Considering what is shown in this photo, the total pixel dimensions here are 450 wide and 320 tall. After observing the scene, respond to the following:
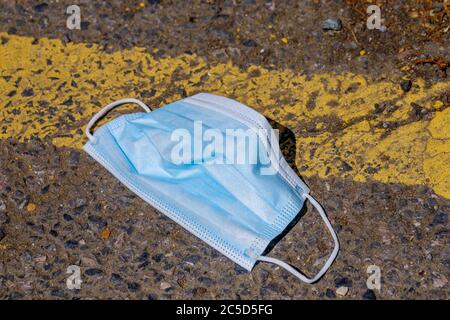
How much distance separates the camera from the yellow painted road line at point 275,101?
2924 mm

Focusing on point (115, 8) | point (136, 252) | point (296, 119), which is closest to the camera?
point (136, 252)

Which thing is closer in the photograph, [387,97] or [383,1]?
[387,97]

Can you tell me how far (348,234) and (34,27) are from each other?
72.2 inches

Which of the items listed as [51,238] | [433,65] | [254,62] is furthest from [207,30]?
[51,238]

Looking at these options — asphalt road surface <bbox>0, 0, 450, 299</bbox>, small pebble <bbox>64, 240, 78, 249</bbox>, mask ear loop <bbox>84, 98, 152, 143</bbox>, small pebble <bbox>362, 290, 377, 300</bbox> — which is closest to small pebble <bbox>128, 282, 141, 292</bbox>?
asphalt road surface <bbox>0, 0, 450, 299</bbox>

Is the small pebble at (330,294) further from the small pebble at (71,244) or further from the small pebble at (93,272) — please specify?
the small pebble at (71,244)

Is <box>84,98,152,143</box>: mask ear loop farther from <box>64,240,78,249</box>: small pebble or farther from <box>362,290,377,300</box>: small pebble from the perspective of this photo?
<box>362,290,377,300</box>: small pebble

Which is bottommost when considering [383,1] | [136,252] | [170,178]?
[136,252]

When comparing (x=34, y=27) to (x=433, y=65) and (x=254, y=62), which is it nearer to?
(x=254, y=62)

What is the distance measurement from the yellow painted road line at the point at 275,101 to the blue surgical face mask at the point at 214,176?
0.21 m

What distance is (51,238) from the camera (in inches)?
108

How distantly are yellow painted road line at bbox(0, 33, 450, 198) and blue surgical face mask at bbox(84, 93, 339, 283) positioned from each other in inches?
8.4

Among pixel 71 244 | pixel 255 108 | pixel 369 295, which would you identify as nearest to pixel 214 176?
pixel 255 108

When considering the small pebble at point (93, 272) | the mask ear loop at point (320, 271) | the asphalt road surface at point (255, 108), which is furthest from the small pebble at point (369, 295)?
the small pebble at point (93, 272)
